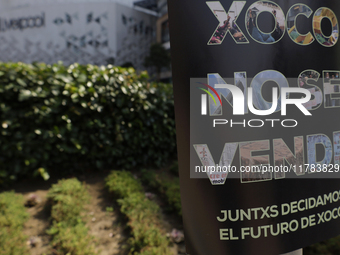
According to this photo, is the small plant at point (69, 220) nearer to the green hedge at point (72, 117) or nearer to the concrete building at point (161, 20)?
the green hedge at point (72, 117)

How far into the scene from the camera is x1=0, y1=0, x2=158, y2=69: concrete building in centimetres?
4128

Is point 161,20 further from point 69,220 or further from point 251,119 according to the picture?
point 251,119

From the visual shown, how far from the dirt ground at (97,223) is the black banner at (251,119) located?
1.79 meters

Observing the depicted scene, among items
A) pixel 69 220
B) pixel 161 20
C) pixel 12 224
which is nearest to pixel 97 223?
pixel 69 220

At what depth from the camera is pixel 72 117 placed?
4023 mm

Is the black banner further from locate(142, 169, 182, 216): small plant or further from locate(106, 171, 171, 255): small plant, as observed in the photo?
locate(142, 169, 182, 216): small plant

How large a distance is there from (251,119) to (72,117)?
3.59 metres

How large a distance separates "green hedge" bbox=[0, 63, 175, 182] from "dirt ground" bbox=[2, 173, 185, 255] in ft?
1.44

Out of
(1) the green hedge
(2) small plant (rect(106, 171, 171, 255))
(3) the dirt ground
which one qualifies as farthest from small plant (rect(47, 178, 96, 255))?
(1) the green hedge

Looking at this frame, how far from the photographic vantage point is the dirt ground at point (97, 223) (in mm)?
2682

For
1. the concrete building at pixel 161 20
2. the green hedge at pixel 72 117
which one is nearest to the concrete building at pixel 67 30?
the concrete building at pixel 161 20

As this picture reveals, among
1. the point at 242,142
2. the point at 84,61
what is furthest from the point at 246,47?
the point at 84,61

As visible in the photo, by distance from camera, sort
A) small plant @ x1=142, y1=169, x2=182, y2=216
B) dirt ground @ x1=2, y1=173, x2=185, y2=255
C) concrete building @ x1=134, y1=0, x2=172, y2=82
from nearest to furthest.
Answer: dirt ground @ x1=2, y1=173, x2=185, y2=255 → small plant @ x1=142, y1=169, x2=182, y2=216 → concrete building @ x1=134, y1=0, x2=172, y2=82

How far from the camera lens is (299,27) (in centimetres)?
108
